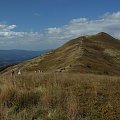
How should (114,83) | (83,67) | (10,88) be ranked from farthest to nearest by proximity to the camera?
(83,67) < (114,83) < (10,88)

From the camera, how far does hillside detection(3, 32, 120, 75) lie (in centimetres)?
5797

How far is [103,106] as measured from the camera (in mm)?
10234

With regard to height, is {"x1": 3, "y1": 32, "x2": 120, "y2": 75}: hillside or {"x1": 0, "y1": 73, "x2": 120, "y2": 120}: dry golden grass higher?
{"x1": 0, "y1": 73, "x2": 120, "y2": 120}: dry golden grass

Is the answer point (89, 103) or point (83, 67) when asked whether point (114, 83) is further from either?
point (83, 67)

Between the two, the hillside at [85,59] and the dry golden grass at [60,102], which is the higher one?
the dry golden grass at [60,102]

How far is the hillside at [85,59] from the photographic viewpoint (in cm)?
5797

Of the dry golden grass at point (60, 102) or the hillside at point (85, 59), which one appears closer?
the dry golden grass at point (60, 102)

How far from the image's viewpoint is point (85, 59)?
209 feet

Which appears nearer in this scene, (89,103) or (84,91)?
(89,103)

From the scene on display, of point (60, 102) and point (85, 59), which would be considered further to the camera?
point (85, 59)

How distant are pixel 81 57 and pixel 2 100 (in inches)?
2141

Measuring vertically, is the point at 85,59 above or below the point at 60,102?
below

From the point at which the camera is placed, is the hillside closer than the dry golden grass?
No

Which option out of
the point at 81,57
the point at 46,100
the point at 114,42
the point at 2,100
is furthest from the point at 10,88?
the point at 114,42
